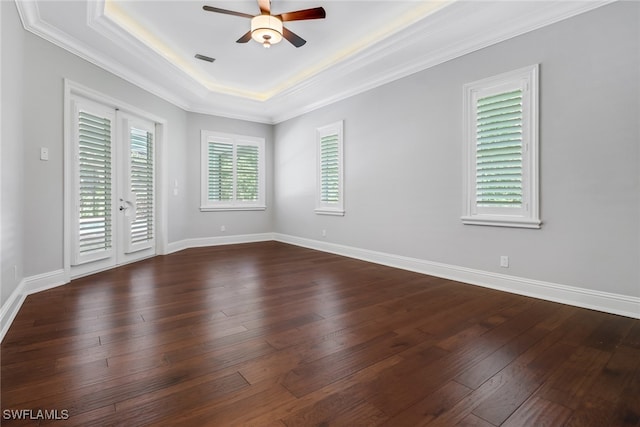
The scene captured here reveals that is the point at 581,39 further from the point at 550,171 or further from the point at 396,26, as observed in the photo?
the point at 396,26

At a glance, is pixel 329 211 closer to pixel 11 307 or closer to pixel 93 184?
pixel 93 184

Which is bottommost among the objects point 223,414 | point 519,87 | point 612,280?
point 223,414

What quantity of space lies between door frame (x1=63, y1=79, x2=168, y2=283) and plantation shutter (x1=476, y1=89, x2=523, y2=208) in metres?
4.82

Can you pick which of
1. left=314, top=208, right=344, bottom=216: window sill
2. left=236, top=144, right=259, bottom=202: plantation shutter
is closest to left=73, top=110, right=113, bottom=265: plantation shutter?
left=236, top=144, right=259, bottom=202: plantation shutter

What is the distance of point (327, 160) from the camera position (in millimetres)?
6020

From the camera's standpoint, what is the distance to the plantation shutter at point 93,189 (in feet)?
13.0

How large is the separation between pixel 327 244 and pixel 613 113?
435 cm

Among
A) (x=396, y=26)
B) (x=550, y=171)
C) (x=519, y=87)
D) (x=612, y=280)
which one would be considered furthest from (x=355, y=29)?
(x=612, y=280)

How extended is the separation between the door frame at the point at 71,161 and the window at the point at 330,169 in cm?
283

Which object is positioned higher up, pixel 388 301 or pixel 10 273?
pixel 10 273

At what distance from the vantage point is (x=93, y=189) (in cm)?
417

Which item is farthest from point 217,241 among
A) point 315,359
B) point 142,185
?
point 315,359

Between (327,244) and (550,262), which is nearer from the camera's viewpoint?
(550,262)

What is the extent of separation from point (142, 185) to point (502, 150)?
526 centimetres
